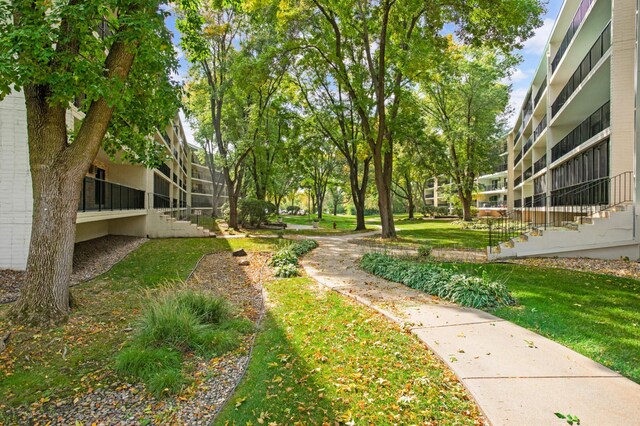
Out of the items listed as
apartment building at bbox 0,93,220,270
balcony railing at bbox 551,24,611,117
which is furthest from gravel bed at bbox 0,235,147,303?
balcony railing at bbox 551,24,611,117

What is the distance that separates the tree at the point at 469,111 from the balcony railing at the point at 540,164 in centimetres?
447

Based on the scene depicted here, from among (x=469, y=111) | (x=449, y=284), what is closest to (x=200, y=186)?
(x=469, y=111)

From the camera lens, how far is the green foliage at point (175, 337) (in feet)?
14.0

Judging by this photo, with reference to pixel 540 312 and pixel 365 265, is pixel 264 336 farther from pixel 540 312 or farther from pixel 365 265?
pixel 365 265

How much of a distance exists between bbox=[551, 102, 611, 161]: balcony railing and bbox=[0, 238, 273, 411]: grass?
1826 cm

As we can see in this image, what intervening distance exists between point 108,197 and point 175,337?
37.7 ft

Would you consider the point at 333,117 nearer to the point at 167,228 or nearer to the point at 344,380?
the point at 167,228

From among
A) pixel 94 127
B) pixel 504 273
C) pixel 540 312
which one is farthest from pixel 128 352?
pixel 504 273

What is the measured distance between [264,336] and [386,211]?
14.1 m

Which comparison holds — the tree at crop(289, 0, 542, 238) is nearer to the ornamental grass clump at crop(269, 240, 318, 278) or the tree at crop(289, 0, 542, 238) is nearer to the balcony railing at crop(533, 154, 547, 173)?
the ornamental grass clump at crop(269, 240, 318, 278)

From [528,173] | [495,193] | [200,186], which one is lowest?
[495,193]

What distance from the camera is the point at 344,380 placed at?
4012 millimetres

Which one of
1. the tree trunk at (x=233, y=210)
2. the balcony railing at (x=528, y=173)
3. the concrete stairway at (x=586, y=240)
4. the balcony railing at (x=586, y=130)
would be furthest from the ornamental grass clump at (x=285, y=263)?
the balcony railing at (x=528, y=173)

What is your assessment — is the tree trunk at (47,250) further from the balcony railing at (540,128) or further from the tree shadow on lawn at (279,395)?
the balcony railing at (540,128)
